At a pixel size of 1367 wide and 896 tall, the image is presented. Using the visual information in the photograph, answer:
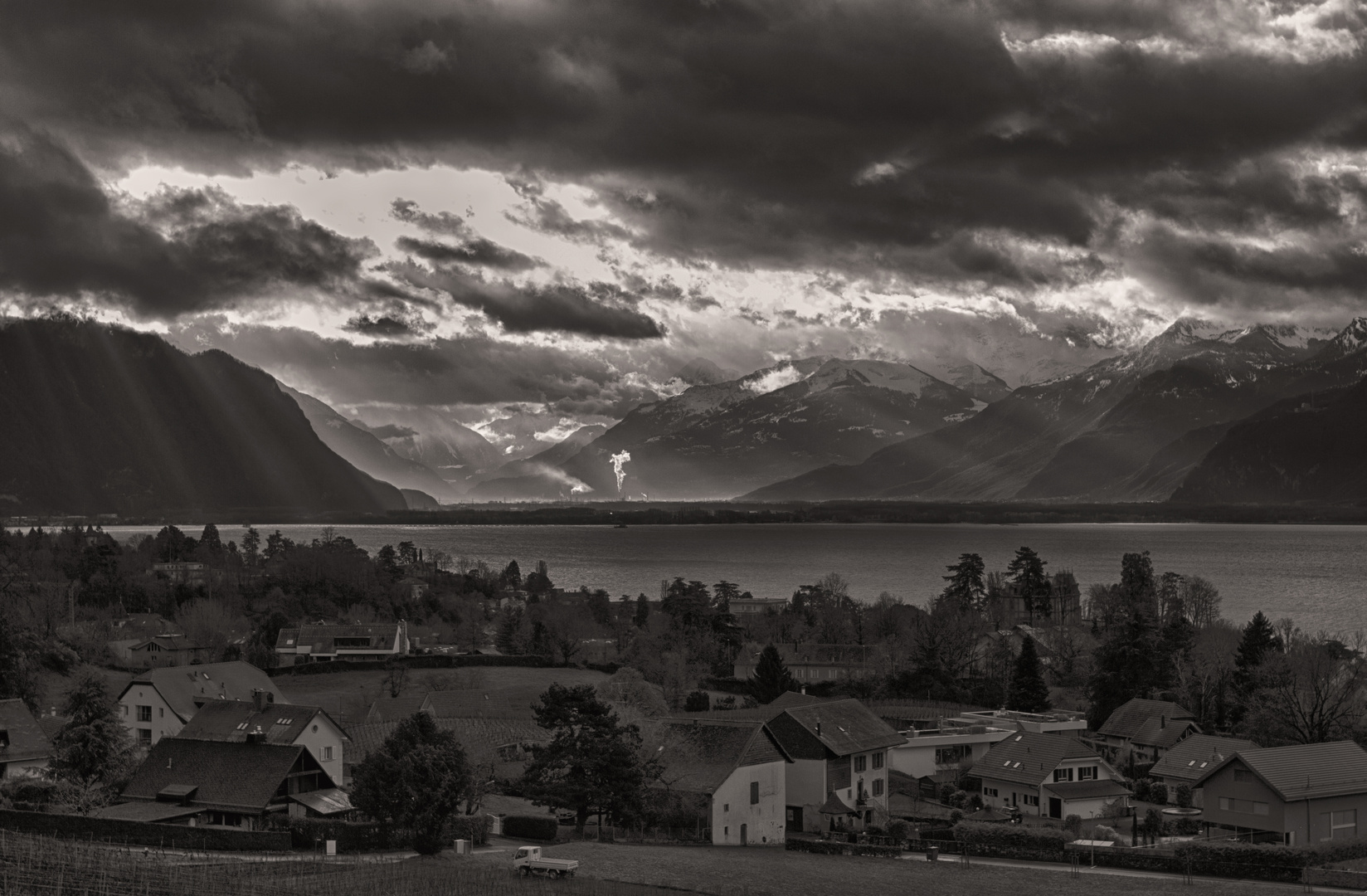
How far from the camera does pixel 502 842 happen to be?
41.8 meters

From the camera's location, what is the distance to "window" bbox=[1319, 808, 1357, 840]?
43.8m

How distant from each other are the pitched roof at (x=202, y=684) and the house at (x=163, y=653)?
19.9m

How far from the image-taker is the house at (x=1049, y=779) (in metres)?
53.5

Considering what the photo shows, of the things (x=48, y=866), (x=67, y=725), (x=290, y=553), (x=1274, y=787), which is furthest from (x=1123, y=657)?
(x=290, y=553)

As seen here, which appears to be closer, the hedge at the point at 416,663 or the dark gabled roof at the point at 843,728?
the dark gabled roof at the point at 843,728

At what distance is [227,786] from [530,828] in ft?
38.2

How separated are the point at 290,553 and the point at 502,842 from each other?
126m

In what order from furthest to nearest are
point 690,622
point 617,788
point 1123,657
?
point 690,622
point 1123,657
point 617,788

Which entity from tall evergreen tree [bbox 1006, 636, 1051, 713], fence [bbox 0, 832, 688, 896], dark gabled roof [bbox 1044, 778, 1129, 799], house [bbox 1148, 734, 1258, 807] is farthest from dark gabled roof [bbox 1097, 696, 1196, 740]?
fence [bbox 0, 832, 688, 896]

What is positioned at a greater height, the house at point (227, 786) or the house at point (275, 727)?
the house at point (275, 727)

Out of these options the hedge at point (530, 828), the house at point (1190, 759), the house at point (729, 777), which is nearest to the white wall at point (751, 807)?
the house at point (729, 777)

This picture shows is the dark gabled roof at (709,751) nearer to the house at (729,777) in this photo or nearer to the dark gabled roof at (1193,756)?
the house at (729,777)

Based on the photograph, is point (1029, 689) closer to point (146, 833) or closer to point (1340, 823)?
point (1340, 823)

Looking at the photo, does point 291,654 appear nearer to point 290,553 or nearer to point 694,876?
point 290,553
